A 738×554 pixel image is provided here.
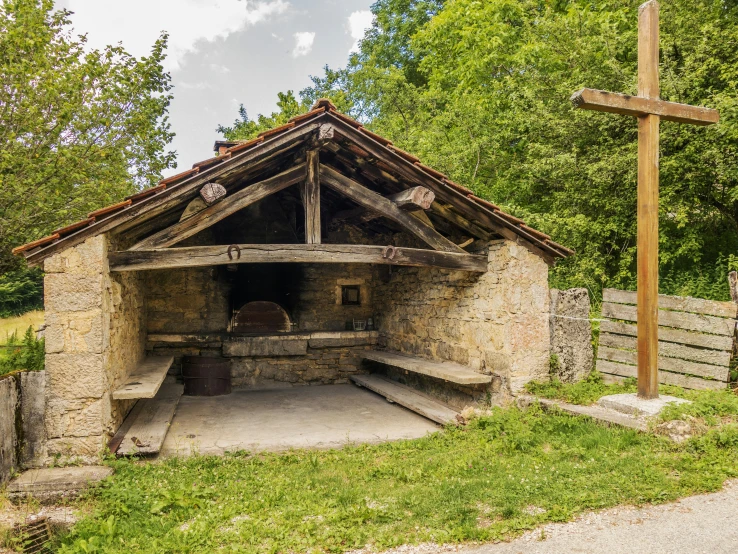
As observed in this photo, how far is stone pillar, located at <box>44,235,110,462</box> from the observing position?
15.0ft

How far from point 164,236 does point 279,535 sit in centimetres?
318

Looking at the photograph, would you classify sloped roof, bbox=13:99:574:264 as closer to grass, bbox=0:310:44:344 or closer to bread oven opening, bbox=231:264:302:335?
bread oven opening, bbox=231:264:302:335

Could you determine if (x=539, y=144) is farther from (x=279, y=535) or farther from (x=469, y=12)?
(x=279, y=535)

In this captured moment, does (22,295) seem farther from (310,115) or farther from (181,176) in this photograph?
(310,115)

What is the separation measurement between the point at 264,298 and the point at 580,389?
5400 millimetres

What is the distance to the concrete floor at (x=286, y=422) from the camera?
18.5 feet

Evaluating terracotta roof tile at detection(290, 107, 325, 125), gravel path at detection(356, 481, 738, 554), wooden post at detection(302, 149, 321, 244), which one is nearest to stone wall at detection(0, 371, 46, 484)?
wooden post at detection(302, 149, 321, 244)

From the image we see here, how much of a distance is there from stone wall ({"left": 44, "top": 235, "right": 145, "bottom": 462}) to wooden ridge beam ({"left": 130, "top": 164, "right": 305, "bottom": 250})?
50 centimetres

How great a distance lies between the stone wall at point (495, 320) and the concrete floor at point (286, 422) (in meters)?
1.02

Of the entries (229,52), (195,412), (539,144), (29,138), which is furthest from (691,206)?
(229,52)

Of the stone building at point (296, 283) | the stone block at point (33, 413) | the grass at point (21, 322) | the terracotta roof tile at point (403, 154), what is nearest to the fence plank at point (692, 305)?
the stone building at point (296, 283)

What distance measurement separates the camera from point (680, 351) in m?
5.52

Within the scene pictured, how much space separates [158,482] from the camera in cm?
430

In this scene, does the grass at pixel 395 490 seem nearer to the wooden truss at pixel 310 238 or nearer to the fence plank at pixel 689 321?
the fence plank at pixel 689 321
